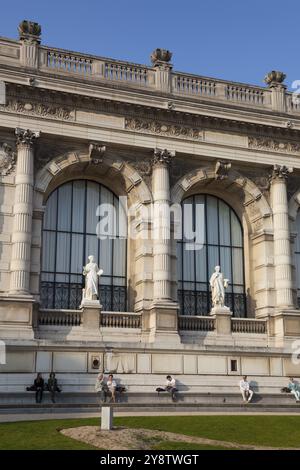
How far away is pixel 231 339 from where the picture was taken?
35.7m

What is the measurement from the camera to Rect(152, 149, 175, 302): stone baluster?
115 feet

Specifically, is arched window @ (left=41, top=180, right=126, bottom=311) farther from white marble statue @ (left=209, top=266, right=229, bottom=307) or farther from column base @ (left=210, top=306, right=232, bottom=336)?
column base @ (left=210, top=306, right=232, bottom=336)

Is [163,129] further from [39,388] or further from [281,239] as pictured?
Answer: [39,388]

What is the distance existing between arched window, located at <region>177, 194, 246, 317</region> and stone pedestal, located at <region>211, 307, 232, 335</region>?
7.58 ft

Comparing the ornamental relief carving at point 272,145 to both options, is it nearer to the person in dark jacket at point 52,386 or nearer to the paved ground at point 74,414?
the paved ground at point 74,414

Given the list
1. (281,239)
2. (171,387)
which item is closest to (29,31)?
(281,239)

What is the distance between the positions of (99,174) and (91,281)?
672 centimetres

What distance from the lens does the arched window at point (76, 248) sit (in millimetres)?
36094

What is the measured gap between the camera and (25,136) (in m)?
34.8

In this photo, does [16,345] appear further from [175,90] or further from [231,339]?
[175,90]

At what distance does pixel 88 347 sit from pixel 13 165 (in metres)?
10.1

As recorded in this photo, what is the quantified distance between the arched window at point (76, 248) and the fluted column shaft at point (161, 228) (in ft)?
8.61

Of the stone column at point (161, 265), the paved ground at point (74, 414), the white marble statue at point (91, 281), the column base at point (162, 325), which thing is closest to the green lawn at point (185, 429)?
the paved ground at point (74, 414)

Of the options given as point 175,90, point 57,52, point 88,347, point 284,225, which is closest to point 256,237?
point 284,225
